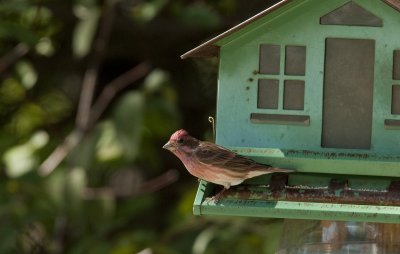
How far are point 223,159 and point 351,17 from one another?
727mm

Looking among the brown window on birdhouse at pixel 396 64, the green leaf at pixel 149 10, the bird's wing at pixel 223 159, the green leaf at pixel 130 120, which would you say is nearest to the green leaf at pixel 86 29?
the green leaf at pixel 149 10

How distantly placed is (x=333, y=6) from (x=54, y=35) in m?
3.62

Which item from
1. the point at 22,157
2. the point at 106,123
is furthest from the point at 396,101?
the point at 22,157

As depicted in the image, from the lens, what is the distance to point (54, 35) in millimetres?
7797

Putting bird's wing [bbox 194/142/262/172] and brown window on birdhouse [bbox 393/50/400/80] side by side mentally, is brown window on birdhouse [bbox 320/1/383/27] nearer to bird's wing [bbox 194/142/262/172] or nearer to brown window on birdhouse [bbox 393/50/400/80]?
brown window on birdhouse [bbox 393/50/400/80]

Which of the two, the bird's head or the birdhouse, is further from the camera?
the bird's head

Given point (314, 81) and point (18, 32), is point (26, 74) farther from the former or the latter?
point (314, 81)

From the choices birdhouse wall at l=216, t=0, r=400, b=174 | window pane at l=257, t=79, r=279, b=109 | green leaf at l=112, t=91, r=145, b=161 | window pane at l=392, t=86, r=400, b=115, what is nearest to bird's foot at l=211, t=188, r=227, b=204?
birdhouse wall at l=216, t=0, r=400, b=174

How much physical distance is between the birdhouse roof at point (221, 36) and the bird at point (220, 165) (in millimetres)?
351

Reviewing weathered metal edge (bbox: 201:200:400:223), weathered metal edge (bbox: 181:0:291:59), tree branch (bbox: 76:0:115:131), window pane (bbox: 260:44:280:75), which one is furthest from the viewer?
tree branch (bbox: 76:0:115:131)

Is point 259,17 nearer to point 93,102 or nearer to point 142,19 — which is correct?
point 142,19

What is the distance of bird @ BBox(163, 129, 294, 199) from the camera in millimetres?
4312

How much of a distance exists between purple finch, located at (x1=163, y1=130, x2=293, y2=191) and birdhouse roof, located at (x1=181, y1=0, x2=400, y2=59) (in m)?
0.35

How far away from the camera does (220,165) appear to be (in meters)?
4.36
